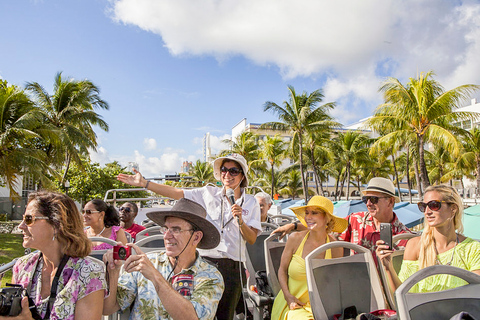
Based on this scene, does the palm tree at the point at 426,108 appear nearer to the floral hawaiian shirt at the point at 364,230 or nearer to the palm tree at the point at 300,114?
the palm tree at the point at 300,114

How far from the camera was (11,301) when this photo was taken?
6.19 feet

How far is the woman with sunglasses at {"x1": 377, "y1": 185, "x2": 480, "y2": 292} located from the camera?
2521 mm

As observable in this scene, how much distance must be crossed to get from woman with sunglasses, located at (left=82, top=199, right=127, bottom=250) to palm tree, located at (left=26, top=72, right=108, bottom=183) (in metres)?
19.0

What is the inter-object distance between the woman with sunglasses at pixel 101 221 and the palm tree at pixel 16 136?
13921 millimetres

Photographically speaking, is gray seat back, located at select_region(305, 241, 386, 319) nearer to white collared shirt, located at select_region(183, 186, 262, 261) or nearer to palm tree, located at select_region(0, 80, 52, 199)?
white collared shirt, located at select_region(183, 186, 262, 261)

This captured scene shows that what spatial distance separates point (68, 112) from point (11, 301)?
2565 centimetres

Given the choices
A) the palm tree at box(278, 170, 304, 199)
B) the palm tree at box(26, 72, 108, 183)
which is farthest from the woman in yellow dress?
the palm tree at box(278, 170, 304, 199)

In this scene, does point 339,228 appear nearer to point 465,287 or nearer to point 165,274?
point 465,287

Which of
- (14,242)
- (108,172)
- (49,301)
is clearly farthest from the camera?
(108,172)

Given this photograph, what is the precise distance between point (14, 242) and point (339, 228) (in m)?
13.9

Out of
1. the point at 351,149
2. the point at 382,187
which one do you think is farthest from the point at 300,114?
the point at 382,187

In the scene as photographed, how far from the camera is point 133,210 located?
5469 mm

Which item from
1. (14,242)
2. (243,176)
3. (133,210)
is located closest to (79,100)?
(14,242)

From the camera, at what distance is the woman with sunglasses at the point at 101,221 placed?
4.06m
